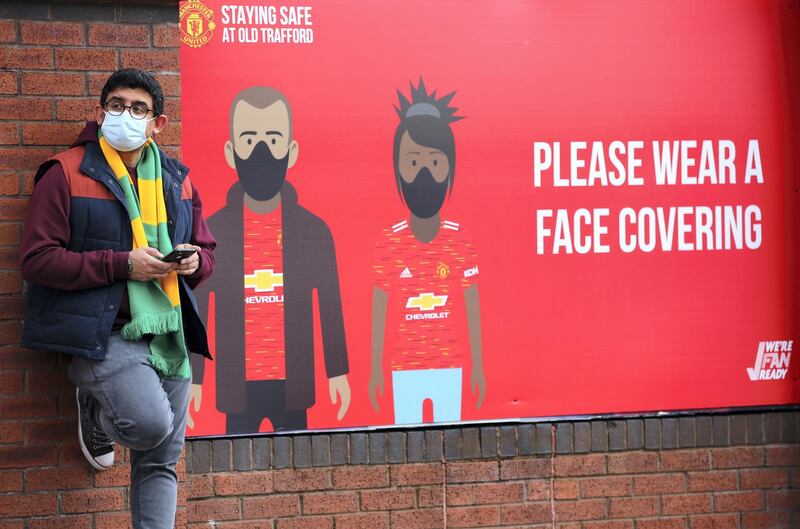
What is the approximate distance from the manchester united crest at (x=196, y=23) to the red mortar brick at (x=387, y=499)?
2.11 m

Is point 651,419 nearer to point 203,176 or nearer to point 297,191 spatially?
point 297,191

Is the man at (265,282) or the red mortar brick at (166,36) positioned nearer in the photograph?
the red mortar brick at (166,36)

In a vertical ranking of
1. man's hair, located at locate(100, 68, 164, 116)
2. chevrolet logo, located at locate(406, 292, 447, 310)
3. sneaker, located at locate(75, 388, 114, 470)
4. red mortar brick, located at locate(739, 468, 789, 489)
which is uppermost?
man's hair, located at locate(100, 68, 164, 116)

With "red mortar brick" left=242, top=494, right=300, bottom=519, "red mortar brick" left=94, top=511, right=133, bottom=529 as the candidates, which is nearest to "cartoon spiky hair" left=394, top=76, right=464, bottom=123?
"red mortar brick" left=242, top=494, right=300, bottom=519

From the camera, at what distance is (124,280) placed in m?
3.77

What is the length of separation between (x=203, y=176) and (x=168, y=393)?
3.80 ft

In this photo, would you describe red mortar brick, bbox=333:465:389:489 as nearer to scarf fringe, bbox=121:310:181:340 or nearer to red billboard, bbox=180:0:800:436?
red billboard, bbox=180:0:800:436

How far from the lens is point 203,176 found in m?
4.74

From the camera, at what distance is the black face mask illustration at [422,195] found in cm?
494

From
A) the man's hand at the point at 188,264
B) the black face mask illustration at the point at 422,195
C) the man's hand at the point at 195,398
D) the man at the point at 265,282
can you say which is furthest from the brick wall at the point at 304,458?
the black face mask illustration at the point at 422,195

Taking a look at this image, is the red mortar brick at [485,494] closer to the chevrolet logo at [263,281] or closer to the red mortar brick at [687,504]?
the red mortar brick at [687,504]

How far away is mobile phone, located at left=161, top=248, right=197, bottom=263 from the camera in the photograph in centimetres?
369

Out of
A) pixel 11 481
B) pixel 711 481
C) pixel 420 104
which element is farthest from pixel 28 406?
pixel 711 481

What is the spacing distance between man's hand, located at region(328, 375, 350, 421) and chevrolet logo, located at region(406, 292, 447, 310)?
453mm
